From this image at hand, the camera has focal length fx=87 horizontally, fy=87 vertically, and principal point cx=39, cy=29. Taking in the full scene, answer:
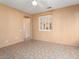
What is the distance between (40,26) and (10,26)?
2.81 m

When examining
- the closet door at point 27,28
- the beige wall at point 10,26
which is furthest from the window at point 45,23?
the beige wall at point 10,26

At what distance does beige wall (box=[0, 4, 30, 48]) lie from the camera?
→ 17.2 ft

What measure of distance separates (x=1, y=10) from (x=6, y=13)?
43 cm

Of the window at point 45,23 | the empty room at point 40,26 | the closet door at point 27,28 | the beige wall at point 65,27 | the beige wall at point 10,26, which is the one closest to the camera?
the empty room at point 40,26

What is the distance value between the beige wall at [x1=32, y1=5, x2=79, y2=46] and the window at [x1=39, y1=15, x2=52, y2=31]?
0.34 meters

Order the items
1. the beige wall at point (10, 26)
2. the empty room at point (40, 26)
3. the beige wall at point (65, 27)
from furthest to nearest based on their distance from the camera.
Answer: the beige wall at point (65, 27) → the beige wall at point (10, 26) → the empty room at point (40, 26)

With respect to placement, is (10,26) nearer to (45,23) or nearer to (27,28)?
(27,28)

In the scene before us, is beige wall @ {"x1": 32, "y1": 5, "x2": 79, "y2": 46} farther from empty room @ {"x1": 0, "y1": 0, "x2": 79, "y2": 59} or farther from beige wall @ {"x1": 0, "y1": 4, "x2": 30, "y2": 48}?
beige wall @ {"x1": 0, "y1": 4, "x2": 30, "y2": 48}

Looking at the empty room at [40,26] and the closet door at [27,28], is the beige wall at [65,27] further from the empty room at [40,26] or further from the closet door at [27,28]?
the closet door at [27,28]

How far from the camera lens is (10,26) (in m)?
5.86

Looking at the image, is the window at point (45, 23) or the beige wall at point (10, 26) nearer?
the beige wall at point (10, 26)

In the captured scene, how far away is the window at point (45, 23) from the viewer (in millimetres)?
7054

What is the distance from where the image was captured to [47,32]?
23.5 ft

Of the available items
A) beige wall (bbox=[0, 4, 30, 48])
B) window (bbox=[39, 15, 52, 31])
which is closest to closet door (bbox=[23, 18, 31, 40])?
beige wall (bbox=[0, 4, 30, 48])
